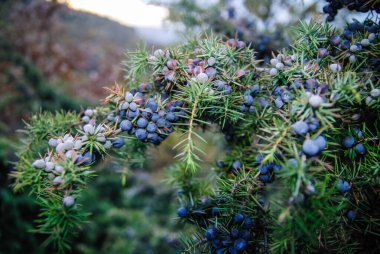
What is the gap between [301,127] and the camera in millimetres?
498

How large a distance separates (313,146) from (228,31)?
106 centimetres

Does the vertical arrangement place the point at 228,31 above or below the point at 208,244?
above

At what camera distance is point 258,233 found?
2.29 ft

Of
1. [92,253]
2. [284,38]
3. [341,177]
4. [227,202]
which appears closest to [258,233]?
[227,202]

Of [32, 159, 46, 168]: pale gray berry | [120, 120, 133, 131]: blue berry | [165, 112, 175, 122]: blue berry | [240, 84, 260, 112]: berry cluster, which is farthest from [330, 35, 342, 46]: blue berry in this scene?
[32, 159, 46, 168]: pale gray berry

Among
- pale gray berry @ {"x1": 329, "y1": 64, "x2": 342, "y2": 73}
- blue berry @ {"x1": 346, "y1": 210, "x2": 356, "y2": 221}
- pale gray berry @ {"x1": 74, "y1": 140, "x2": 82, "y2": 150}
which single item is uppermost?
pale gray berry @ {"x1": 329, "y1": 64, "x2": 342, "y2": 73}

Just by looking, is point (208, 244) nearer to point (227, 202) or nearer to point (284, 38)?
point (227, 202)

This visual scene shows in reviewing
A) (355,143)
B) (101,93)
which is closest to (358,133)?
(355,143)

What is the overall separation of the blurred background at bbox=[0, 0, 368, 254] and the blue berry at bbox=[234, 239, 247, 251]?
0.43 m

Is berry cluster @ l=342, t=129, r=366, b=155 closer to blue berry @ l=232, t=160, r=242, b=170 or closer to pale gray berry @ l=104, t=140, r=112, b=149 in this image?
blue berry @ l=232, t=160, r=242, b=170

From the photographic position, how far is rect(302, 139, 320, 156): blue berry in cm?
48

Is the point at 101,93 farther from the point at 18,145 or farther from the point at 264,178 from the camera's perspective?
the point at 264,178

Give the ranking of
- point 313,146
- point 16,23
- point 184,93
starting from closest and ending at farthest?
1. point 313,146
2. point 184,93
3. point 16,23

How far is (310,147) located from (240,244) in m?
0.30
